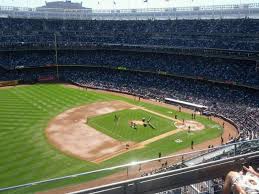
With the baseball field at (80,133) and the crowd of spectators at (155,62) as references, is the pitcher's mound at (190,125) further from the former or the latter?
the crowd of spectators at (155,62)

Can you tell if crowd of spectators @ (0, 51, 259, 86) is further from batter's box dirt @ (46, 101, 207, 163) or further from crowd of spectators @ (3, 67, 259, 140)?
batter's box dirt @ (46, 101, 207, 163)

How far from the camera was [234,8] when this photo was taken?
8919 centimetres

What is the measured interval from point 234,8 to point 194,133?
186 ft

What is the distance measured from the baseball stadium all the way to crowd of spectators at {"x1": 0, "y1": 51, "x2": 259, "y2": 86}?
257 mm

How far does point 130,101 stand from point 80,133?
18870mm

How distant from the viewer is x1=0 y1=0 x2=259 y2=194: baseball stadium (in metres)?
27.5

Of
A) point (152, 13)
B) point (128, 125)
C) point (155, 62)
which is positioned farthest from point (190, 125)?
point (152, 13)

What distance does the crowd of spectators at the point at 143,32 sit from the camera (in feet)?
225

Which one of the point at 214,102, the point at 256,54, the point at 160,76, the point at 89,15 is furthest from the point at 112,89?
the point at 89,15

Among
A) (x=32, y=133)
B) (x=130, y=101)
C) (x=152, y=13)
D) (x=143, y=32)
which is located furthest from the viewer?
(x=152, y=13)

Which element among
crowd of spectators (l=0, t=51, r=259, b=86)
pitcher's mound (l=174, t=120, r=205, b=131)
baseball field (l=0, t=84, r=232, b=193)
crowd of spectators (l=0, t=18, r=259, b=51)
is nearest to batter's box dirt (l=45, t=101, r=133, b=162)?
baseball field (l=0, t=84, r=232, b=193)

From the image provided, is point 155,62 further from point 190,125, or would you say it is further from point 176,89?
point 190,125

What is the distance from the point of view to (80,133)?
145ft

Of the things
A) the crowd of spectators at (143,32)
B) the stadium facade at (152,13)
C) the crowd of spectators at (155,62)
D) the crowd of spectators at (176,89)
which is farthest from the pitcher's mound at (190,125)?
the stadium facade at (152,13)
